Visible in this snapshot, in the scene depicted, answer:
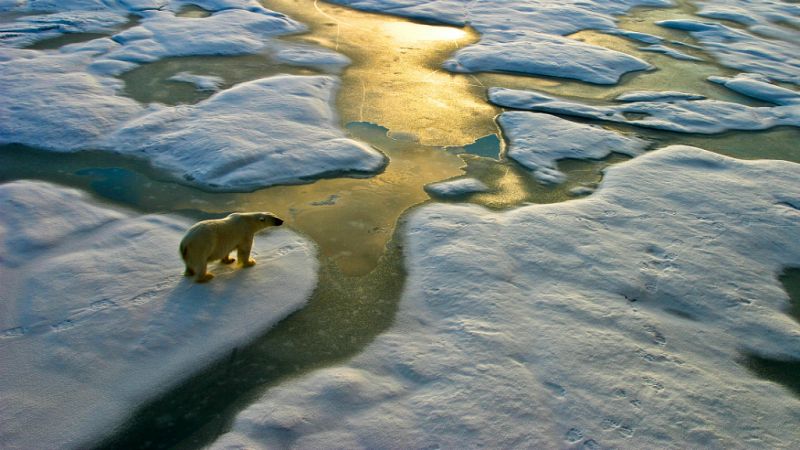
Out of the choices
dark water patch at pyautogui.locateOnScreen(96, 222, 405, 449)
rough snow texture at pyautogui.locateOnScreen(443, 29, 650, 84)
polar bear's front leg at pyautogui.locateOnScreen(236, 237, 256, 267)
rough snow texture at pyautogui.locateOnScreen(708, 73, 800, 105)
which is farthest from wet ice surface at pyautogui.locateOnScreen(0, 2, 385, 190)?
rough snow texture at pyautogui.locateOnScreen(708, 73, 800, 105)

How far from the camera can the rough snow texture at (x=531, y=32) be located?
30.3ft

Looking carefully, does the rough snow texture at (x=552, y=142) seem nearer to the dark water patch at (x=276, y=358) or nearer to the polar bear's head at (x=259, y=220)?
the dark water patch at (x=276, y=358)

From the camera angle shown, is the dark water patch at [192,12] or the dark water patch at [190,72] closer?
the dark water patch at [190,72]

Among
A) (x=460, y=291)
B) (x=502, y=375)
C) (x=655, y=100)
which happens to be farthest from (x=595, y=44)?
(x=502, y=375)

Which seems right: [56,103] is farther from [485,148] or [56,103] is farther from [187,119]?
[485,148]

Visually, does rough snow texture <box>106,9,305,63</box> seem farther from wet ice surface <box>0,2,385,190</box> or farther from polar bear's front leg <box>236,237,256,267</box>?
polar bear's front leg <box>236,237,256,267</box>

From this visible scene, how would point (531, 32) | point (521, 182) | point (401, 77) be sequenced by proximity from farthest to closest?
point (531, 32), point (401, 77), point (521, 182)

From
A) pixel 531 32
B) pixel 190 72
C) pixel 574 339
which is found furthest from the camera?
pixel 531 32

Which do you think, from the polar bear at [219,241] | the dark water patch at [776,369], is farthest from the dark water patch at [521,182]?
the dark water patch at [776,369]

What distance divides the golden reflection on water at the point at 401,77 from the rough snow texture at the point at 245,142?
72 cm

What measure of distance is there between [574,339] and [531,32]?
331 inches

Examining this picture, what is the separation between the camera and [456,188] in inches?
227

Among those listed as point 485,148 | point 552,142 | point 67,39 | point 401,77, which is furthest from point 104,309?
point 67,39

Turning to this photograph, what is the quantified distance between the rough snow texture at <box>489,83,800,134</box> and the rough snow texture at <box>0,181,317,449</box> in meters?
4.53
